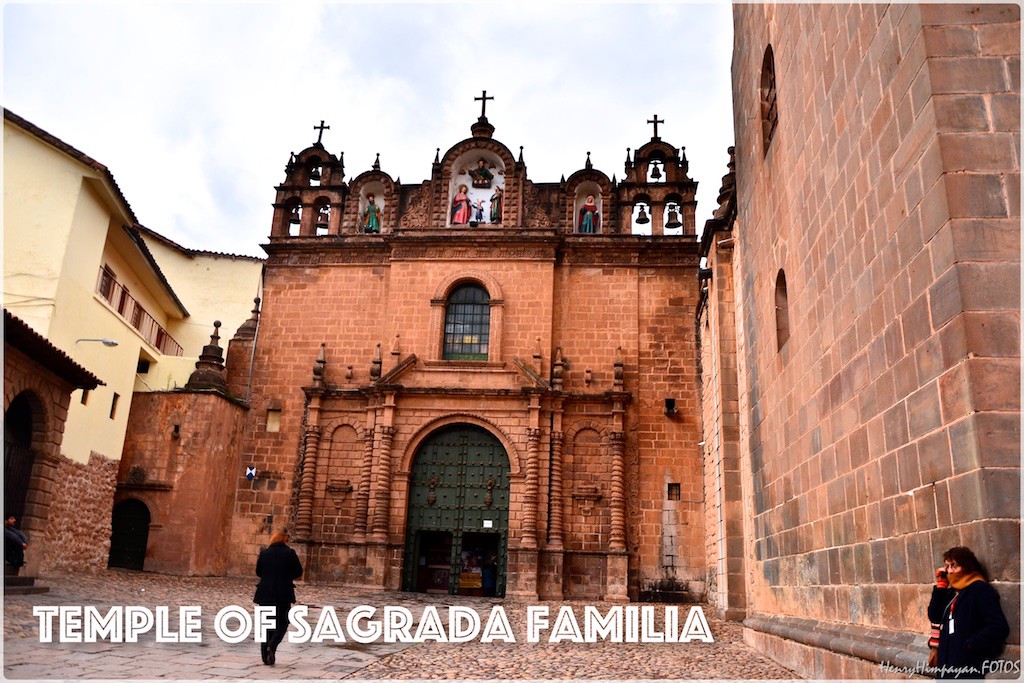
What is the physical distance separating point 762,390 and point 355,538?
1148 centimetres

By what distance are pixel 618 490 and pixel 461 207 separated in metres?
8.88

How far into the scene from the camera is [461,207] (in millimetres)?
21547

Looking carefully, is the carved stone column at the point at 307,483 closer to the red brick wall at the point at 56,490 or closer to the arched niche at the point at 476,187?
the red brick wall at the point at 56,490

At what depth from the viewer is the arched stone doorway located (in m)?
18.7

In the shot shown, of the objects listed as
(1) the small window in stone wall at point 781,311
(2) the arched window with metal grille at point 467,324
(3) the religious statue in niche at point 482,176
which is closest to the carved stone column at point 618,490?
(2) the arched window with metal grille at point 467,324

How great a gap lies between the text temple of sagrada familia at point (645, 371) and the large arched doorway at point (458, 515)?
0.07 metres

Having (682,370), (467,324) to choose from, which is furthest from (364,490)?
(682,370)

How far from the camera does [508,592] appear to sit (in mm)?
17469

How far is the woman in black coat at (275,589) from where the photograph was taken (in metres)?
7.45

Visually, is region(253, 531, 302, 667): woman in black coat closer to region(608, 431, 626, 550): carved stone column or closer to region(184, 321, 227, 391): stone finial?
region(608, 431, 626, 550): carved stone column

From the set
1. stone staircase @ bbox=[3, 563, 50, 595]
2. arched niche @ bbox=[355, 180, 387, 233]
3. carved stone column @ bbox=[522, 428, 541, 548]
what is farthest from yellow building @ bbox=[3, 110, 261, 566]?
carved stone column @ bbox=[522, 428, 541, 548]

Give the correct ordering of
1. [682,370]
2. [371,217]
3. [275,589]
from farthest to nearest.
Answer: [371,217], [682,370], [275,589]

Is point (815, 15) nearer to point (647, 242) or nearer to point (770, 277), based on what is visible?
point (770, 277)

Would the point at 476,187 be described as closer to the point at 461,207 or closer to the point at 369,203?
the point at 461,207
